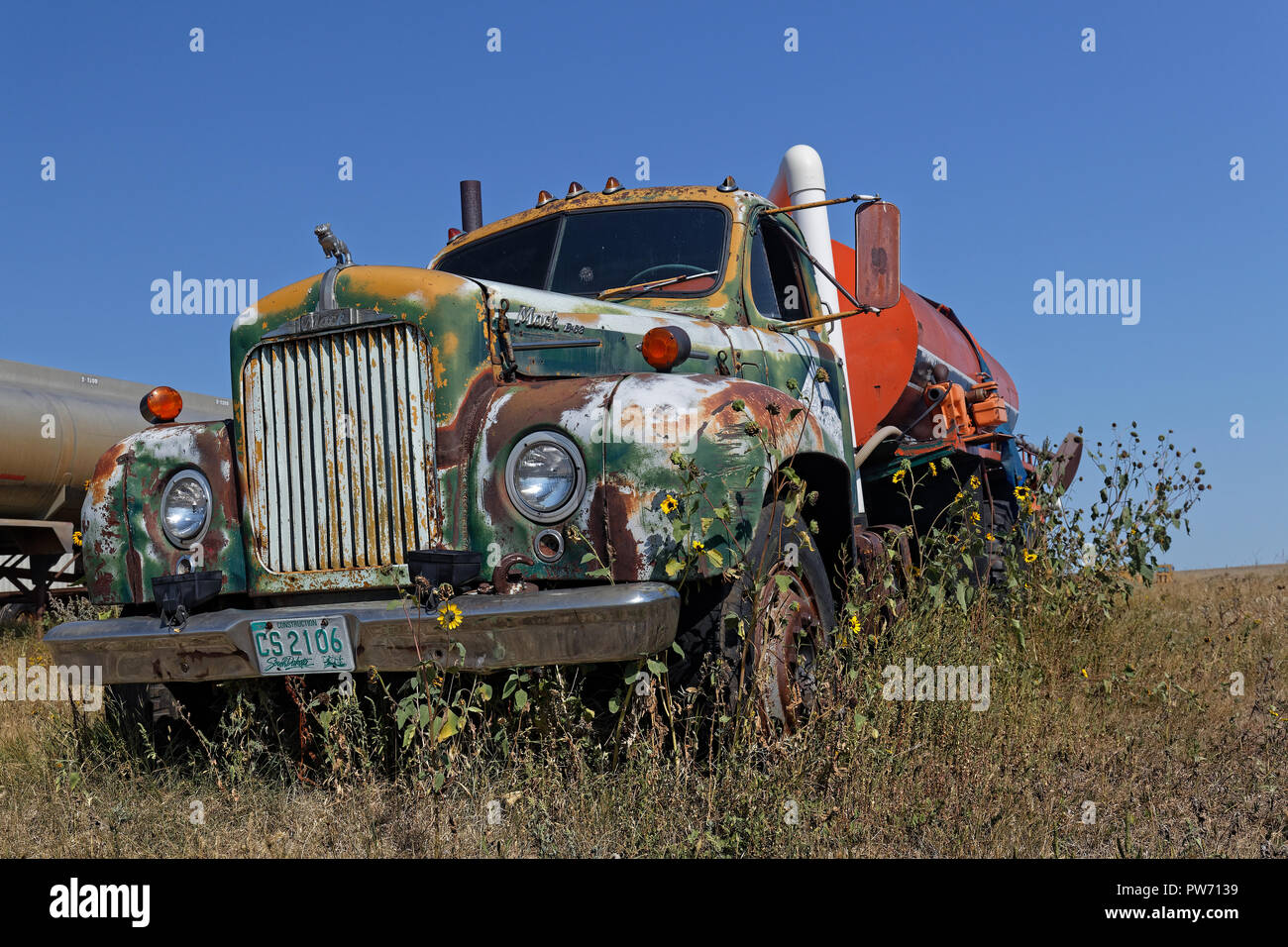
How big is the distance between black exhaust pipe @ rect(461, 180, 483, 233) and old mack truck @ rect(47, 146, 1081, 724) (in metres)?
1.91

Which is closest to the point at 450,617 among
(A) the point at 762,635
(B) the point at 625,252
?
(A) the point at 762,635

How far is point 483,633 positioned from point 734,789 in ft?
2.94

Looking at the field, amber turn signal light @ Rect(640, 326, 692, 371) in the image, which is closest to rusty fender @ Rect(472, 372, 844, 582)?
amber turn signal light @ Rect(640, 326, 692, 371)

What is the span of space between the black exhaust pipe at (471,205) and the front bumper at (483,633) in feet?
11.2

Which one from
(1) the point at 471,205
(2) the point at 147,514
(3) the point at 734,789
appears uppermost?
(1) the point at 471,205

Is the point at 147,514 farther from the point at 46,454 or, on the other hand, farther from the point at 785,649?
the point at 46,454

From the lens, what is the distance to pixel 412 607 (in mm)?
3424

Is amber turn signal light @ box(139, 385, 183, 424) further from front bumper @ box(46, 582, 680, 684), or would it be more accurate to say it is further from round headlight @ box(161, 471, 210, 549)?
front bumper @ box(46, 582, 680, 684)

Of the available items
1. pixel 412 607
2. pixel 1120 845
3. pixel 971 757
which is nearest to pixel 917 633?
pixel 971 757

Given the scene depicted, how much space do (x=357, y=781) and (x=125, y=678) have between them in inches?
34.5

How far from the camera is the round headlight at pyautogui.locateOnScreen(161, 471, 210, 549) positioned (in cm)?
419

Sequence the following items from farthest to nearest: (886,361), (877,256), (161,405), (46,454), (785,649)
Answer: (46,454) → (886,361) → (877,256) → (161,405) → (785,649)

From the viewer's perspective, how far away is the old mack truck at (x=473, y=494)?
3.42 meters

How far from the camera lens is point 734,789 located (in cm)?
337
